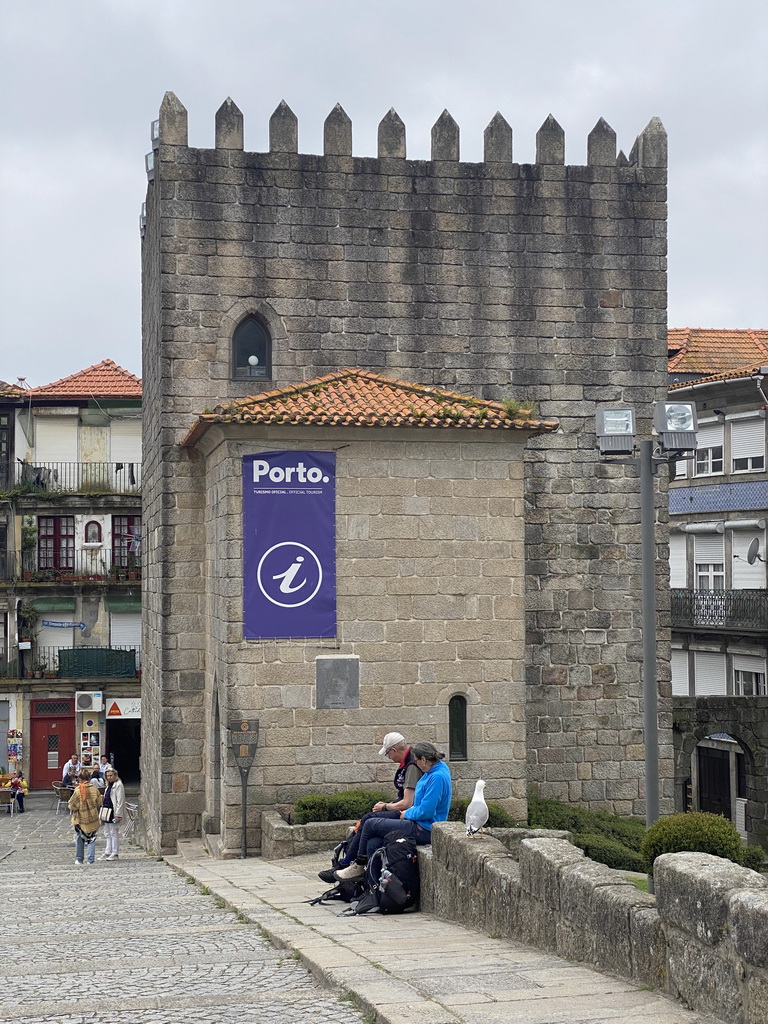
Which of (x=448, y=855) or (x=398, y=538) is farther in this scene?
(x=398, y=538)

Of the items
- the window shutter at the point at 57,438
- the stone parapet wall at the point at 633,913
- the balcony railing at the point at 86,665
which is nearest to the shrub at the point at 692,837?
the stone parapet wall at the point at 633,913

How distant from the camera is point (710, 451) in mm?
36469

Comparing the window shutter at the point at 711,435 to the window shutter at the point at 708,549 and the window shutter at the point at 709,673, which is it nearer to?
the window shutter at the point at 708,549

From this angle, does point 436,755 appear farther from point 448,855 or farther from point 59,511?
point 59,511

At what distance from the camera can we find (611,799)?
19734mm

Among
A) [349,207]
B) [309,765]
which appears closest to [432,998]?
[309,765]

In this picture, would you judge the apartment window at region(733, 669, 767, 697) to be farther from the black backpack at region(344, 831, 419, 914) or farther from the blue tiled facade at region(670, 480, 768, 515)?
the black backpack at region(344, 831, 419, 914)

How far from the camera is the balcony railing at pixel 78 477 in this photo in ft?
135

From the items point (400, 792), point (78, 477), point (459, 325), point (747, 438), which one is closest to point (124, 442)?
point (78, 477)

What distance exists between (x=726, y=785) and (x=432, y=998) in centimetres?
2904

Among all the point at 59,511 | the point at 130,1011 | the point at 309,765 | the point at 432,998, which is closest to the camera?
the point at 432,998

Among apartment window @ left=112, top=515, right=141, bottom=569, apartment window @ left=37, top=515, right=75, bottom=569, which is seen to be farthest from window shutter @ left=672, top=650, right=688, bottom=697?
apartment window @ left=37, top=515, right=75, bottom=569

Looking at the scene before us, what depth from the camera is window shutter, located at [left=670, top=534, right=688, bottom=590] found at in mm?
37625

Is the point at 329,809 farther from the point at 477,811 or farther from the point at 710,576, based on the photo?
the point at 710,576
